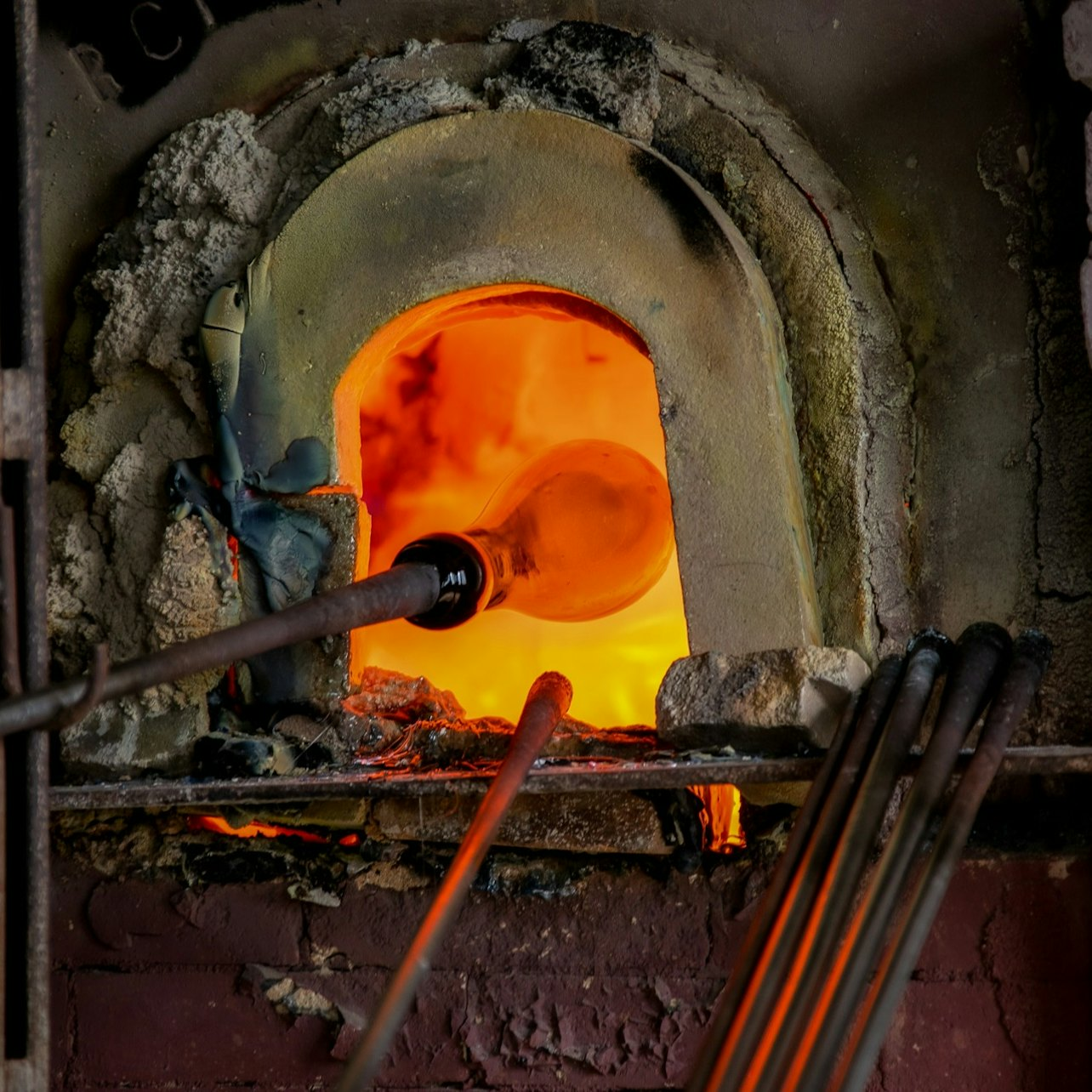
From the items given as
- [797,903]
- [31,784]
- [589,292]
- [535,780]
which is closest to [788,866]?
[797,903]

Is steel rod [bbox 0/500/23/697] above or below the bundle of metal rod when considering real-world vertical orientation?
above

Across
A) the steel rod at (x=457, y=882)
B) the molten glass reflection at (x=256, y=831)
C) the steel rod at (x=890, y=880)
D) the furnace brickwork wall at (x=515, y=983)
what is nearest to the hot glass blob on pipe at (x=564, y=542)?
the steel rod at (x=457, y=882)

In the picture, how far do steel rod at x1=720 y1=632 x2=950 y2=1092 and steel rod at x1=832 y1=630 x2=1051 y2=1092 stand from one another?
0.07 meters

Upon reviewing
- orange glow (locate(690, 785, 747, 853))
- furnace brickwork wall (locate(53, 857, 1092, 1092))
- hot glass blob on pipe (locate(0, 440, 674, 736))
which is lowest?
furnace brickwork wall (locate(53, 857, 1092, 1092))

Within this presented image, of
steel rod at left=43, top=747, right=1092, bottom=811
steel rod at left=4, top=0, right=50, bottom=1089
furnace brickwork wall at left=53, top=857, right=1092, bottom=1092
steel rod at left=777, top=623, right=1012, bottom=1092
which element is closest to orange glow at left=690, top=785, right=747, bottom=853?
furnace brickwork wall at left=53, top=857, right=1092, bottom=1092

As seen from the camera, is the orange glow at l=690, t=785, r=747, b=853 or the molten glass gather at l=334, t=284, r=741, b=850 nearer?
the orange glow at l=690, t=785, r=747, b=853

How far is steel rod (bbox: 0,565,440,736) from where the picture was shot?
1.48 m

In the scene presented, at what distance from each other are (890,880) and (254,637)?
84 centimetres

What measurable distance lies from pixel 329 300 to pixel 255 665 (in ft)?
2.15

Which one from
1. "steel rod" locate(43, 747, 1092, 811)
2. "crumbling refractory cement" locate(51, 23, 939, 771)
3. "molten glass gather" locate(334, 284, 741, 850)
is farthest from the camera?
"molten glass gather" locate(334, 284, 741, 850)

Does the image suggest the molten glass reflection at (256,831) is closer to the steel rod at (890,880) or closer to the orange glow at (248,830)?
the orange glow at (248,830)

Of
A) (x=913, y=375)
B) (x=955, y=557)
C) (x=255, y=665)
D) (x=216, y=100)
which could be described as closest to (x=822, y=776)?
(x=955, y=557)

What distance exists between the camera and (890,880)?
1675mm

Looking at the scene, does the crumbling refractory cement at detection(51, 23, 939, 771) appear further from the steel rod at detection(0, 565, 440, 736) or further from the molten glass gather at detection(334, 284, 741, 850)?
the molten glass gather at detection(334, 284, 741, 850)
